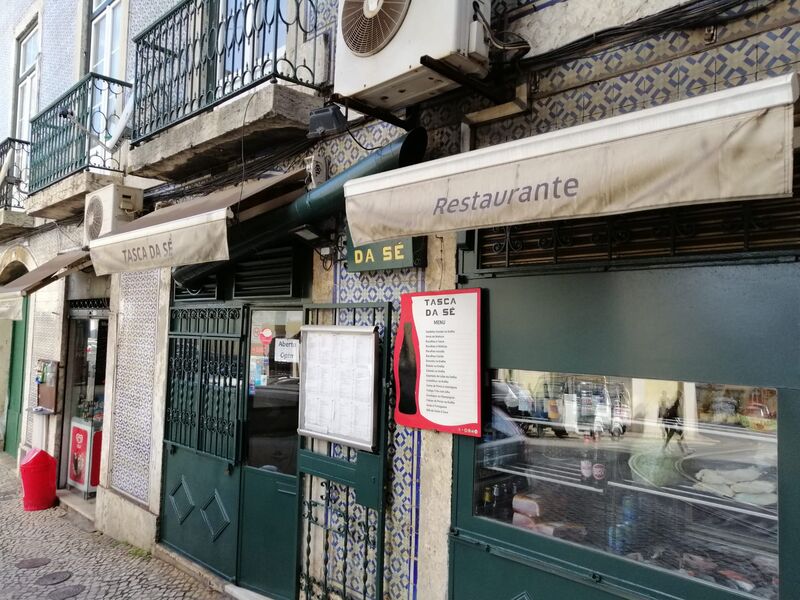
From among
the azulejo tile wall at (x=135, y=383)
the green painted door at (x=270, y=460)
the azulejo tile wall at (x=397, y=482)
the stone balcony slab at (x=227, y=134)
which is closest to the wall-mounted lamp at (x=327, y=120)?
the azulejo tile wall at (x=397, y=482)

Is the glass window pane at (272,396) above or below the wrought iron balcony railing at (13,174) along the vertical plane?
below

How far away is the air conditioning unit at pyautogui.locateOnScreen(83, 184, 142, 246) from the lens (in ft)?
21.3

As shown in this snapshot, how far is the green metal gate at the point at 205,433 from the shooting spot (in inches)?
204

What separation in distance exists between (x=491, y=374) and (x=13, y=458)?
34.9 feet

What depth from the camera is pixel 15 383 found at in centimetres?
1056

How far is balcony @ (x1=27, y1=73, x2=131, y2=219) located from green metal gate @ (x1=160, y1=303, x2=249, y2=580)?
2.56 m

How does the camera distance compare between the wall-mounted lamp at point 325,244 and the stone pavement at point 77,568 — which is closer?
the wall-mounted lamp at point 325,244

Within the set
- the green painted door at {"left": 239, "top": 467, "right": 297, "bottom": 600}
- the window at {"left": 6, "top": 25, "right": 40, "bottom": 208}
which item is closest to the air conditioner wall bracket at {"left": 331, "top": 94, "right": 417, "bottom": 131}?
the green painted door at {"left": 239, "top": 467, "right": 297, "bottom": 600}

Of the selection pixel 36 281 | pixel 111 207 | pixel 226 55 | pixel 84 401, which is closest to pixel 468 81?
pixel 226 55

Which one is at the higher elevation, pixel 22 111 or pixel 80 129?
pixel 22 111

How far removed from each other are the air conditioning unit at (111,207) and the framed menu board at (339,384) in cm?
337

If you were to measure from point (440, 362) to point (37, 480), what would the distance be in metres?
6.85

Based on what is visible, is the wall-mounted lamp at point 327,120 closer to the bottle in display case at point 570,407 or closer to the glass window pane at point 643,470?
the glass window pane at point 643,470

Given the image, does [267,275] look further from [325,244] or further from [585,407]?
[585,407]
